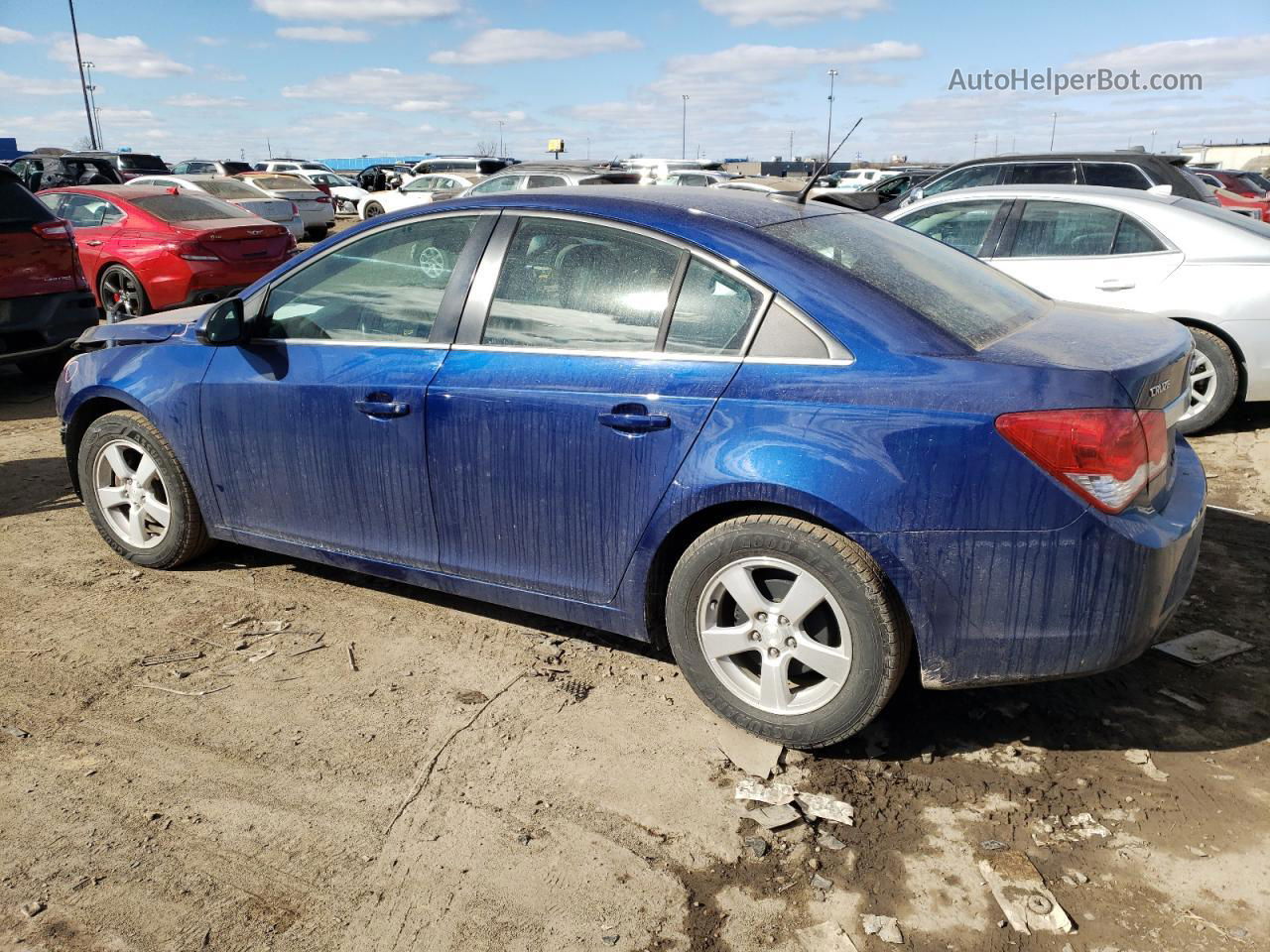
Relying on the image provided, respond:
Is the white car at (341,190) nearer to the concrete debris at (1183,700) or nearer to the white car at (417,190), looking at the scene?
the white car at (417,190)

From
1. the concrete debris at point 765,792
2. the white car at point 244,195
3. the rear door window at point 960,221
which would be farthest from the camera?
the white car at point 244,195

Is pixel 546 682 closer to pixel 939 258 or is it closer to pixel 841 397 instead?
pixel 841 397

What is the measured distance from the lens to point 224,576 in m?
4.48

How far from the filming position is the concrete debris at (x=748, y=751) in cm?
304

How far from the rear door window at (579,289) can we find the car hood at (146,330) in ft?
5.38

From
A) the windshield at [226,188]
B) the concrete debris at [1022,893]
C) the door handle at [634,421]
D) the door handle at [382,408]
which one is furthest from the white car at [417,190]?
the concrete debris at [1022,893]

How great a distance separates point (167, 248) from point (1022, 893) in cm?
1049

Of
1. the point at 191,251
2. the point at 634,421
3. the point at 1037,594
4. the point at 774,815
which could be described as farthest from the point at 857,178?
the point at 774,815

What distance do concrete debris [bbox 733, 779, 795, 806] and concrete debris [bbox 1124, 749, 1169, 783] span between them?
1065 mm

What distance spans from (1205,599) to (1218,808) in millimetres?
1512

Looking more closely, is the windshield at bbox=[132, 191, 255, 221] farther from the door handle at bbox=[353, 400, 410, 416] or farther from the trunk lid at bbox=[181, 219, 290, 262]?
the door handle at bbox=[353, 400, 410, 416]

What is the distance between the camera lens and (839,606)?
2.86 metres

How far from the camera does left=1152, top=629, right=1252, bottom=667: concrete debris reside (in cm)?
362

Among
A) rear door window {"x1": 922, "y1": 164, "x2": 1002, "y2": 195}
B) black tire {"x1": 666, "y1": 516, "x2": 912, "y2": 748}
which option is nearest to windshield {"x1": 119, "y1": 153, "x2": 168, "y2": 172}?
rear door window {"x1": 922, "y1": 164, "x2": 1002, "y2": 195}
